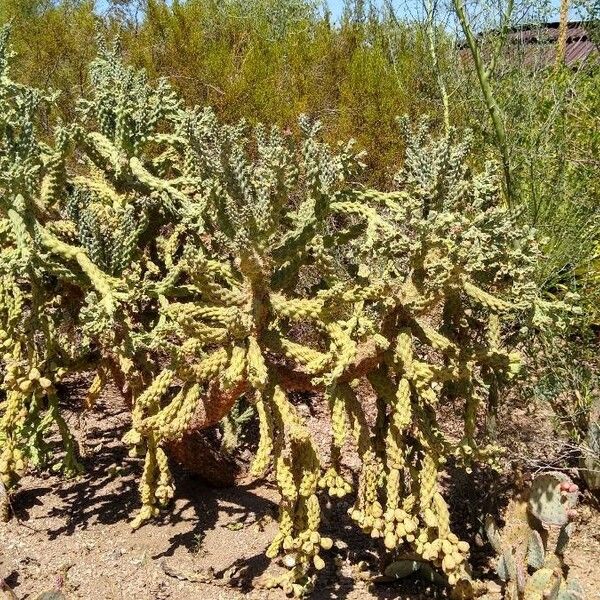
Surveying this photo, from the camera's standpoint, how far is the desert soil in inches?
115

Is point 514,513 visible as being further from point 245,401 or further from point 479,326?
point 245,401

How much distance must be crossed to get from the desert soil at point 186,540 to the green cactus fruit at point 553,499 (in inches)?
16.8

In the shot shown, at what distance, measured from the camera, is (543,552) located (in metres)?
2.79

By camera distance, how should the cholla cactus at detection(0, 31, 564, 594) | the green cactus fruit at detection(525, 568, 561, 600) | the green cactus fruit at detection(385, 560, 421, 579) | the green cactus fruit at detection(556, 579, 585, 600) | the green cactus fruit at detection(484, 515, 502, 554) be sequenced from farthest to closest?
1. the green cactus fruit at detection(484, 515, 502, 554)
2. the green cactus fruit at detection(385, 560, 421, 579)
3. the green cactus fruit at detection(525, 568, 561, 600)
4. the green cactus fruit at detection(556, 579, 585, 600)
5. the cholla cactus at detection(0, 31, 564, 594)

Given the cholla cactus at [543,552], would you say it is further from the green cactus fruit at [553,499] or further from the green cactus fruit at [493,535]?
the green cactus fruit at [493,535]

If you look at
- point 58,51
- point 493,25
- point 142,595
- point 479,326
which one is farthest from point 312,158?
point 58,51

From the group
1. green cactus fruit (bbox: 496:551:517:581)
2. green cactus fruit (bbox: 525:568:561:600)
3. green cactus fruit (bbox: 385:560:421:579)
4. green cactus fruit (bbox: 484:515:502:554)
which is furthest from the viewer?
green cactus fruit (bbox: 484:515:502:554)

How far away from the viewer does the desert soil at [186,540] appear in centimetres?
291

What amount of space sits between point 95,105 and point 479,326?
2042 millimetres

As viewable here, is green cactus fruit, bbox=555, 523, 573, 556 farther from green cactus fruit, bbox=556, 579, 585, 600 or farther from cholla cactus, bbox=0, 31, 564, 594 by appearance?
cholla cactus, bbox=0, 31, 564, 594

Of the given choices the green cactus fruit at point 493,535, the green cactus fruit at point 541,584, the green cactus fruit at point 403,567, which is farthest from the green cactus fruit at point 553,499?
the green cactus fruit at point 403,567

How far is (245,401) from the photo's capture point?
408 centimetres

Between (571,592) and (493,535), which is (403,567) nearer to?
(493,535)

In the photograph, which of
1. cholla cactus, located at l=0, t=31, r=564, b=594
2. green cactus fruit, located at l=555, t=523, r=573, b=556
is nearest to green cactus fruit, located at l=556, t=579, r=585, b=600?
green cactus fruit, located at l=555, t=523, r=573, b=556
